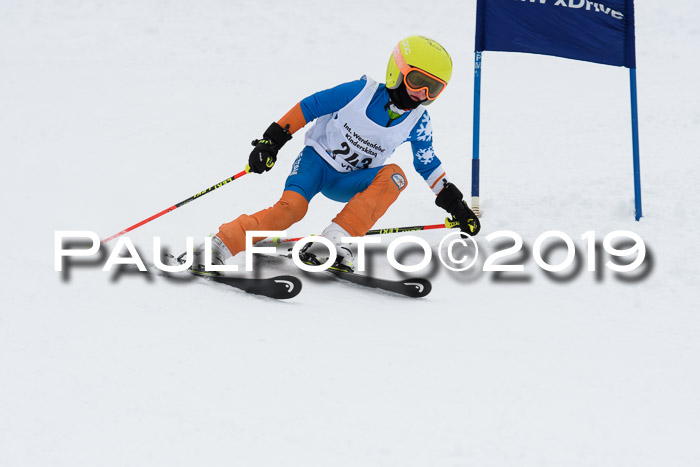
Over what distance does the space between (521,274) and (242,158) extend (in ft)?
10.7

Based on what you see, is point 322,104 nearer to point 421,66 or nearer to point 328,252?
point 421,66

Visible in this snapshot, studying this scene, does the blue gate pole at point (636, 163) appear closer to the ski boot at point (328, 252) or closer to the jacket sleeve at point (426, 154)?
the jacket sleeve at point (426, 154)

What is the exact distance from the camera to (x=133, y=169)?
6258 millimetres

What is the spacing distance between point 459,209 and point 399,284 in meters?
0.68

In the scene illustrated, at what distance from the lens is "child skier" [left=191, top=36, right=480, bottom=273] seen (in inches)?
152

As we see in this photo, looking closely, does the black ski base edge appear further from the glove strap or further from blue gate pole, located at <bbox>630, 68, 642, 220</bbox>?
blue gate pole, located at <bbox>630, 68, 642, 220</bbox>

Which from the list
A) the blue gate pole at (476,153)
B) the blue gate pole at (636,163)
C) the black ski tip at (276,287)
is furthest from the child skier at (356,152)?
the blue gate pole at (636,163)

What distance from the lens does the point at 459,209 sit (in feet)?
14.0

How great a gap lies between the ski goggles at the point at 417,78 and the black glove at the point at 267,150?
747mm

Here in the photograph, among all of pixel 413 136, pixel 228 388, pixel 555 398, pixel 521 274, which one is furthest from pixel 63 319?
pixel 521 274

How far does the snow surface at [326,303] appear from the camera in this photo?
2.22 m

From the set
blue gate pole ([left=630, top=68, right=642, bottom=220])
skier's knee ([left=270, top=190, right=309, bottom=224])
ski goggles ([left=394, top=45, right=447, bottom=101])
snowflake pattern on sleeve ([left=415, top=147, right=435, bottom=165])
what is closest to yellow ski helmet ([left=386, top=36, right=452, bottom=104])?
ski goggles ([left=394, top=45, right=447, bottom=101])

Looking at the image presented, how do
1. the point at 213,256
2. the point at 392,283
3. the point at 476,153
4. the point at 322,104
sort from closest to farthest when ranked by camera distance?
the point at 213,256
the point at 392,283
the point at 322,104
the point at 476,153

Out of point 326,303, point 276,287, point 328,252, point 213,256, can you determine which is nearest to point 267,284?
point 276,287
